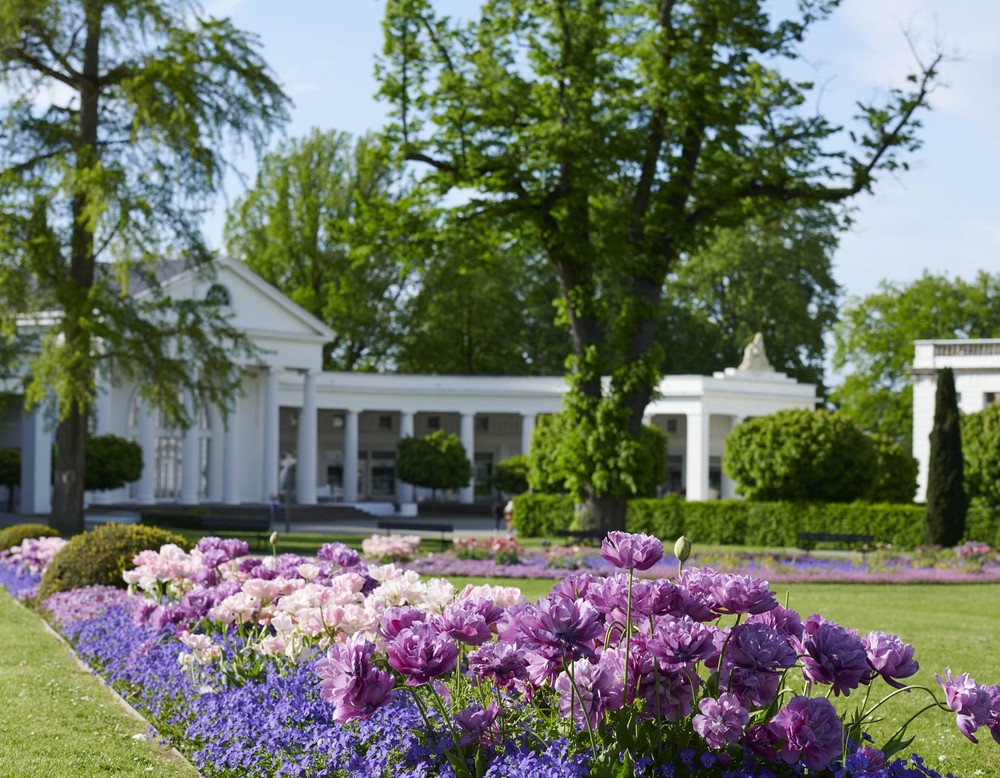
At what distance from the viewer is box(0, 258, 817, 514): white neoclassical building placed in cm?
4962

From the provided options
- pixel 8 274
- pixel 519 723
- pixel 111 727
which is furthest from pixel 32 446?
pixel 519 723

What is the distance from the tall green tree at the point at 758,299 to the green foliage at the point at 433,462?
1324 centimetres

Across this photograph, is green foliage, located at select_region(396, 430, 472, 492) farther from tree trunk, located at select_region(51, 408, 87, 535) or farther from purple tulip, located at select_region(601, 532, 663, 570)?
purple tulip, located at select_region(601, 532, 663, 570)

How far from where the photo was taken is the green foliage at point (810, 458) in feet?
112

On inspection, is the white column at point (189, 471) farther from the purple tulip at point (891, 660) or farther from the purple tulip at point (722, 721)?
the purple tulip at point (891, 660)

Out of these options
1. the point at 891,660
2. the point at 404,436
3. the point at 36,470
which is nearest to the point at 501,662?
the point at 891,660

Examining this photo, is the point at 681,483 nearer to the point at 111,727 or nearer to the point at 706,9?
the point at 706,9

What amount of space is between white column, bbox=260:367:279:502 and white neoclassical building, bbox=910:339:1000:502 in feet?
81.0

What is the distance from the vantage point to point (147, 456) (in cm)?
4788

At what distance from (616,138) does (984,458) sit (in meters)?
15.4

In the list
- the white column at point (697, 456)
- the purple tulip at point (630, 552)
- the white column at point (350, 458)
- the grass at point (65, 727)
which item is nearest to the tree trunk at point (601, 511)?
the grass at point (65, 727)

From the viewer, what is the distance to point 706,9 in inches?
944

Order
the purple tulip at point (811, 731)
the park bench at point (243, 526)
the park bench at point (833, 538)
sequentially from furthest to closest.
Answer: the park bench at point (243, 526), the park bench at point (833, 538), the purple tulip at point (811, 731)

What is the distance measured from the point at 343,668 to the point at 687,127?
20622mm
